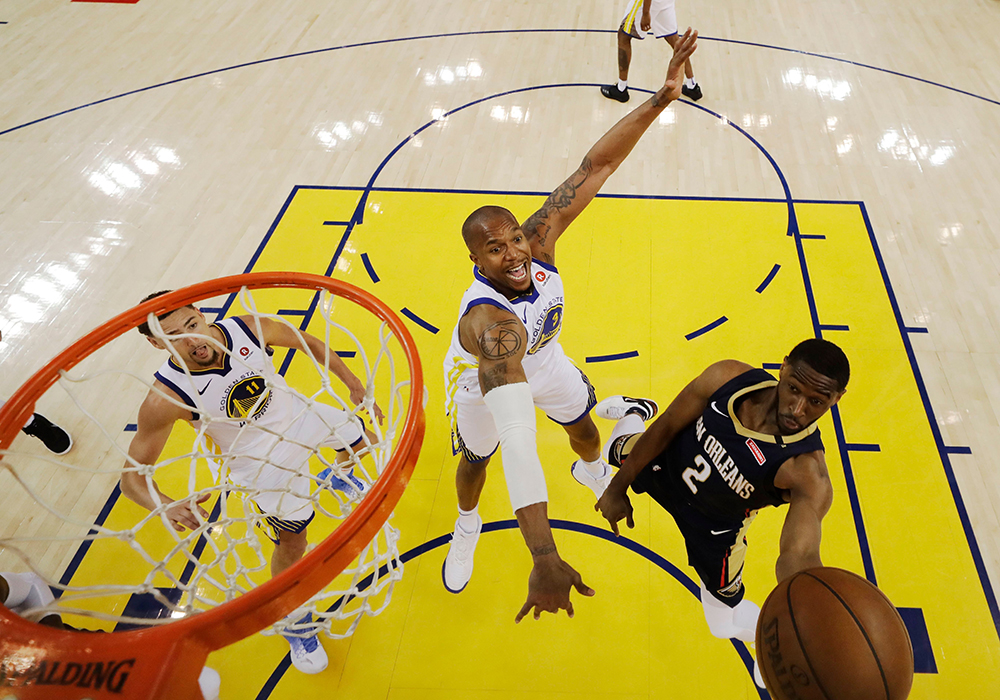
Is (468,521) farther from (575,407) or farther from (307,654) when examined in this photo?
(307,654)

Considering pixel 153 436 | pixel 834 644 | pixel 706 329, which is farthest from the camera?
pixel 706 329

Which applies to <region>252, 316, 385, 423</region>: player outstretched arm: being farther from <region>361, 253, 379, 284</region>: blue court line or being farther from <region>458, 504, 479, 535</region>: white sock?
<region>361, 253, 379, 284</region>: blue court line

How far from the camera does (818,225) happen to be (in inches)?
206

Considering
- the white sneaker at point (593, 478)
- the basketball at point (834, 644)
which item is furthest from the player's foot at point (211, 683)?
the basketball at point (834, 644)

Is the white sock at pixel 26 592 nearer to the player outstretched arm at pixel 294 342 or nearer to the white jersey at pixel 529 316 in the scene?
the player outstretched arm at pixel 294 342

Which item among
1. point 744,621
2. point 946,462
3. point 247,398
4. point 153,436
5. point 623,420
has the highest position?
point 153,436

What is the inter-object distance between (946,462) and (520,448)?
2.94m

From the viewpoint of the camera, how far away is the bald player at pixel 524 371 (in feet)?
7.03

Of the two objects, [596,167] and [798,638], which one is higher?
[596,167]

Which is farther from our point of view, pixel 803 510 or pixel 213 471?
pixel 213 471

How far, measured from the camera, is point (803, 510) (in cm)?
221

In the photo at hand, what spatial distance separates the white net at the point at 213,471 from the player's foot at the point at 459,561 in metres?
0.30

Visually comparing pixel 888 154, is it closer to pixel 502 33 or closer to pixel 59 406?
pixel 502 33

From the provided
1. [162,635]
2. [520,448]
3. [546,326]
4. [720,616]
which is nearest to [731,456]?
[520,448]
